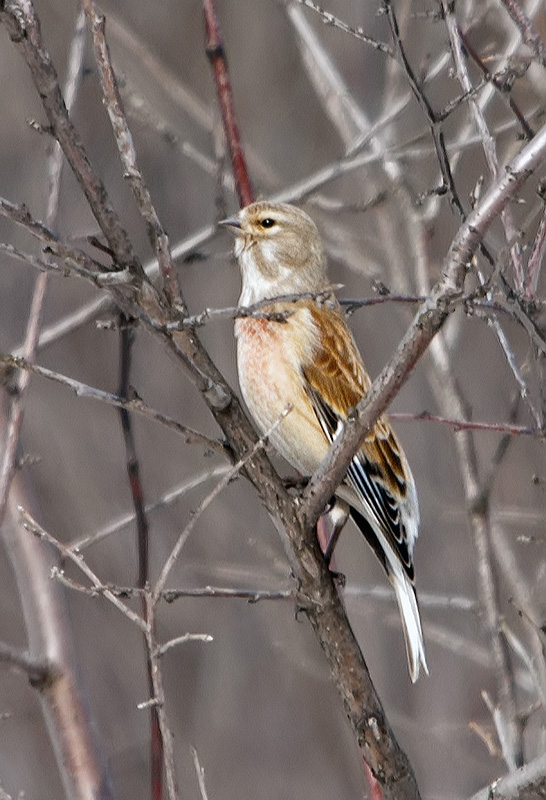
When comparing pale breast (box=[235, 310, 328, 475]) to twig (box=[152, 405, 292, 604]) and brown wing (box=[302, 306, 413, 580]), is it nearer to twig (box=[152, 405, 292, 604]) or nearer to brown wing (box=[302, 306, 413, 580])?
brown wing (box=[302, 306, 413, 580])

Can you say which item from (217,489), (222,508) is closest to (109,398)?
(217,489)

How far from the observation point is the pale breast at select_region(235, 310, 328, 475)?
14.4 ft

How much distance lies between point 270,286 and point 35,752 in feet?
14.5

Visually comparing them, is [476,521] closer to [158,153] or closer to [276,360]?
[276,360]

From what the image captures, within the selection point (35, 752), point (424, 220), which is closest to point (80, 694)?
point (424, 220)

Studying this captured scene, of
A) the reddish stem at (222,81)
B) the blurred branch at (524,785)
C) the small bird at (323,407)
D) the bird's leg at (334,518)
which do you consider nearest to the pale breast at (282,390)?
the small bird at (323,407)

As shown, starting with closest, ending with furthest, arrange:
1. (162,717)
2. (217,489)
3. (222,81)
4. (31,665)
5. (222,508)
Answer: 1. (162,717)
2. (217,489)
3. (31,665)
4. (222,81)
5. (222,508)

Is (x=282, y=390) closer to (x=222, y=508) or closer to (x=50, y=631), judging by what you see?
(x=50, y=631)

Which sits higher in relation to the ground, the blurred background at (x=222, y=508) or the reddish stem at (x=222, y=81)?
the blurred background at (x=222, y=508)

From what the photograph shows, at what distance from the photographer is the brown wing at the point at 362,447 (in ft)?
13.9

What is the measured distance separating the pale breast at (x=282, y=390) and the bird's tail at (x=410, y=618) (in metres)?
0.52

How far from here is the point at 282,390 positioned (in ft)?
14.4

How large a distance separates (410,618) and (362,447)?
2.12ft

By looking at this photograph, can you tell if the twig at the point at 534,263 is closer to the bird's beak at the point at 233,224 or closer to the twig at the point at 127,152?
the twig at the point at 127,152
